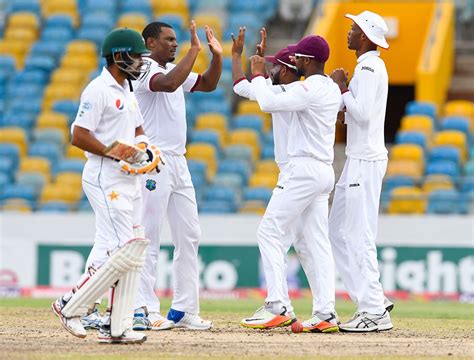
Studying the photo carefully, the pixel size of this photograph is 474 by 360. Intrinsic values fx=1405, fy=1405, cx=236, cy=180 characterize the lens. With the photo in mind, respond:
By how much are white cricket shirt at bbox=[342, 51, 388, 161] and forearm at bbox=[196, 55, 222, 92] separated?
36.8 inches

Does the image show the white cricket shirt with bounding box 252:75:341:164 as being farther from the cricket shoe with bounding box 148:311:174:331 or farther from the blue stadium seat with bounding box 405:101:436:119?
the blue stadium seat with bounding box 405:101:436:119

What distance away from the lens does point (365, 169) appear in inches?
403

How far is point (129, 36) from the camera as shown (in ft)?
29.9

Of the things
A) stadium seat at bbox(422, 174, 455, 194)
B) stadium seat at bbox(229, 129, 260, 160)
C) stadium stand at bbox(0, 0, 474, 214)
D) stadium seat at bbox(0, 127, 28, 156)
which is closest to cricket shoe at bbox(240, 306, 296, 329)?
stadium stand at bbox(0, 0, 474, 214)

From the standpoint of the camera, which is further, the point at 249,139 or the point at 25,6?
the point at 25,6

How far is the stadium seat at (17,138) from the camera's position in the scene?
21.8m

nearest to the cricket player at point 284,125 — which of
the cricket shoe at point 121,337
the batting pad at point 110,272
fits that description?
the cricket shoe at point 121,337

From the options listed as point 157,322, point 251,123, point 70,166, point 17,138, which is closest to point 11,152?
point 17,138

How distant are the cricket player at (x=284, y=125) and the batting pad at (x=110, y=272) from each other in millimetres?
1601

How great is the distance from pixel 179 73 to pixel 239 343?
1.91 m

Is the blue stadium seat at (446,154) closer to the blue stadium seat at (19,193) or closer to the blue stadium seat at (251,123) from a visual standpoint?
the blue stadium seat at (251,123)

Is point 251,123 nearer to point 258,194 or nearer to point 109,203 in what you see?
point 258,194

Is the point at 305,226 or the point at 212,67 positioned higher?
the point at 212,67

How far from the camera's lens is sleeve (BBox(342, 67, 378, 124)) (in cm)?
1012
